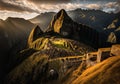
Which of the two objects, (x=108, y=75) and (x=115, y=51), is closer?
(x=108, y=75)

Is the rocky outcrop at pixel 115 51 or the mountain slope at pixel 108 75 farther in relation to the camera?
the rocky outcrop at pixel 115 51

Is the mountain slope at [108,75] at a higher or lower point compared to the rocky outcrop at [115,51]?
lower

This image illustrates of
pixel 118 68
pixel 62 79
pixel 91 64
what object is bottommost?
pixel 62 79

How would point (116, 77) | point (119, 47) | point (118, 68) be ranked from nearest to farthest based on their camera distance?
point (116, 77)
point (118, 68)
point (119, 47)

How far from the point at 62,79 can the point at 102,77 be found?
251ft

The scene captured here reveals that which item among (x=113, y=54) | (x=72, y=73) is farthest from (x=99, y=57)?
(x=72, y=73)

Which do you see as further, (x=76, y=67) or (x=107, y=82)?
(x=76, y=67)

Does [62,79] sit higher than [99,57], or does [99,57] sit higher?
[99,57]

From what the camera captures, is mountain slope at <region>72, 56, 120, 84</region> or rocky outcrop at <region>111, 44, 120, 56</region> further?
rocky outcrop at <region>111, 44, 120, 56</region>

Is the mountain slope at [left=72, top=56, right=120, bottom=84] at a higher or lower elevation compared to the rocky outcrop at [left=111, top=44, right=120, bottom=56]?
lower

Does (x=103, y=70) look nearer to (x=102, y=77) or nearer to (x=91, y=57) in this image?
(x=102, y=77)

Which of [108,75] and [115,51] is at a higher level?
[115,51]

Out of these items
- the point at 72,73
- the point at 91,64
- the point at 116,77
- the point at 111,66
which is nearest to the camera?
the point at 116,77

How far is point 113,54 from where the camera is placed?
159375 mm
